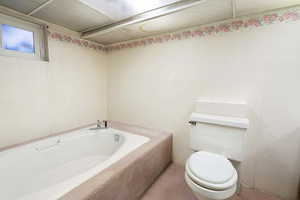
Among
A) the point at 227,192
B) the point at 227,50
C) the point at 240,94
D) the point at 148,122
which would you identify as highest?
the point at 227,50

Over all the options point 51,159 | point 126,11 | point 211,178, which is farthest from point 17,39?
point 211,178

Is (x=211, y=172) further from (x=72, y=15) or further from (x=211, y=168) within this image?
(x=72, y=15)

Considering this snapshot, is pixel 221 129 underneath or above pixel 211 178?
above

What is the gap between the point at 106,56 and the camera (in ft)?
8.16

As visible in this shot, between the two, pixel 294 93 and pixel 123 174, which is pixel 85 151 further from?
pixel 294 93

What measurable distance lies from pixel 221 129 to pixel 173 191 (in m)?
0.84

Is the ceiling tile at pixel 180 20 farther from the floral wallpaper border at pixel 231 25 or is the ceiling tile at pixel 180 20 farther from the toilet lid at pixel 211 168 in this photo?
the toilet lid at pixel 211 168

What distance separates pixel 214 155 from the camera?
133cm

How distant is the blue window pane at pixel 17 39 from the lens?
145 centimetres

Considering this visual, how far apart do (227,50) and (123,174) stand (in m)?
1.63

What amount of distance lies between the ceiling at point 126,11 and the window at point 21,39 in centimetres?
16

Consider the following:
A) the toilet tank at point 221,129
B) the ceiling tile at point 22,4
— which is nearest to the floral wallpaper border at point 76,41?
the ceiling tile at point 22,4

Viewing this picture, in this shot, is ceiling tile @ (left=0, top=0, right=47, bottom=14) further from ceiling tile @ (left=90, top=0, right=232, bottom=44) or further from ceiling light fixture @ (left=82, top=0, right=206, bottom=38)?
ceiling tile @ (left=90, top=0, right=232, bottom=44)

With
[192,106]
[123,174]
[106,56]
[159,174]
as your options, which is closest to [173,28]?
[192,106]
